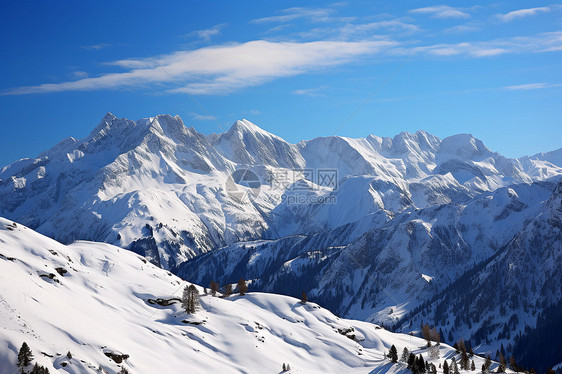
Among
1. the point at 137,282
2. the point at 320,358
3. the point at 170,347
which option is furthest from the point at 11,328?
the point at 320,358

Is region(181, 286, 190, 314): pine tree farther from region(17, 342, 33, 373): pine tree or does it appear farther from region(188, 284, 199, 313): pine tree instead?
region(17, 342, 33, 373): pine tree

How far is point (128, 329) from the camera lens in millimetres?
147625

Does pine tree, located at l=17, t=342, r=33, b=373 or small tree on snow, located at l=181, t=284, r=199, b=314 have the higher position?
A: pine tree, located at l=17, t=342, r=33, b=373

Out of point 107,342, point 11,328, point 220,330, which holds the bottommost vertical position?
point 220,330

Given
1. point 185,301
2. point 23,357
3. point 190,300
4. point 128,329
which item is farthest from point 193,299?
point 23,357

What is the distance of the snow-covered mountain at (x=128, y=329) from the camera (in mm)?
121750

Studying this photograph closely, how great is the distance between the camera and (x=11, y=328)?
117 metres

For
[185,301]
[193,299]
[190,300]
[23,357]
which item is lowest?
[185,301]

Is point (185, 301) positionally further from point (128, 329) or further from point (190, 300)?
point (128, 329)

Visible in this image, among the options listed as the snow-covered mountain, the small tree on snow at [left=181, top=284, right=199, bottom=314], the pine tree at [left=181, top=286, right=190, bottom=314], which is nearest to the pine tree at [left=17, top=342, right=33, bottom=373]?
the snow-covered mountain

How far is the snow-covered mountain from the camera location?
12175 centimetres

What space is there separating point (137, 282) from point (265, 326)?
42436 mm

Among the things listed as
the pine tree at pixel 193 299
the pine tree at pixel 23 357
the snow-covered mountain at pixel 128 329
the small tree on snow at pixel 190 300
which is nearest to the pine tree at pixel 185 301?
the small tree on snow at pixel 190 300

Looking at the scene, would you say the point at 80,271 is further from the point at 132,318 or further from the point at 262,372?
the point at 262,372
